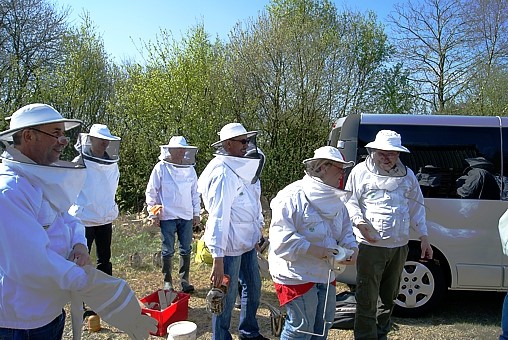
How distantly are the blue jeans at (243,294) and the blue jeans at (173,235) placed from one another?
1780 mm

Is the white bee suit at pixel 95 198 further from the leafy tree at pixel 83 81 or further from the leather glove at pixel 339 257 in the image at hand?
the leafy tree at pixel 83 81

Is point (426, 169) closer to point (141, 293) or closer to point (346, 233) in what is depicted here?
point (346, 233)

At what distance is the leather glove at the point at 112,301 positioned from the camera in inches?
75.6

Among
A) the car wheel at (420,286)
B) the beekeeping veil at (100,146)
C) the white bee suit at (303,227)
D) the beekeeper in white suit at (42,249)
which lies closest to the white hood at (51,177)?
the beekeeper in white suit at (42,249)

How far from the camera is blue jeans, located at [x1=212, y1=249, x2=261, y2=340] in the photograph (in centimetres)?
367

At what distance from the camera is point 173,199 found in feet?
18.0

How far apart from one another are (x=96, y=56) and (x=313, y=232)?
14.7 m

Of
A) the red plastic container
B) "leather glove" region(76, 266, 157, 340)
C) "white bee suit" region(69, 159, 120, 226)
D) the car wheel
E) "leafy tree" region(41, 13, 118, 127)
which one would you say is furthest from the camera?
"leafy tree" region(41, 13, 118, 127)

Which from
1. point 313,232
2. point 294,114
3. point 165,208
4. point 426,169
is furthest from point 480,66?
point 313,232

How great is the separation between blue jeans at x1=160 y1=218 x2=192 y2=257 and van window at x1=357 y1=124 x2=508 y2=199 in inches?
92.4

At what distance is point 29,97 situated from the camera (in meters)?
14.9

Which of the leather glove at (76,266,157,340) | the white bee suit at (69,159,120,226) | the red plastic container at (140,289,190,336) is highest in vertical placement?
the white bee suit at (69,159,120,226)

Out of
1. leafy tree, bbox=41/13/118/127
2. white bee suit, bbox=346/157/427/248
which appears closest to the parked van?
white bee suit, bbox=346/157/427/248

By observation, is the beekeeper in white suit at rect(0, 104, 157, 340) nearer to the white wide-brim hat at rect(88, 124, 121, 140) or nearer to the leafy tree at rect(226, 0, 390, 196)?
the white wide-brim hat at rect(88, 124, 121, 140)
